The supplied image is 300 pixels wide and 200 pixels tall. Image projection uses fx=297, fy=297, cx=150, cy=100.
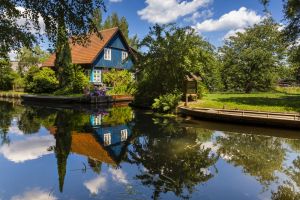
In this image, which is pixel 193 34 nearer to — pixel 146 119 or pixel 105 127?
pixel 146 119

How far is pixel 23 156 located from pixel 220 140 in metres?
8.41

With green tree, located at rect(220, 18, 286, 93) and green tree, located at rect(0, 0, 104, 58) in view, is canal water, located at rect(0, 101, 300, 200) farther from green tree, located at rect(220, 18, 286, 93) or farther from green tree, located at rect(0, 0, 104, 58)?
green tree, located at rect(220, 18, 286, 93)

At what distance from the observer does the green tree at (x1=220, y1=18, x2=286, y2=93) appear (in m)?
36.3

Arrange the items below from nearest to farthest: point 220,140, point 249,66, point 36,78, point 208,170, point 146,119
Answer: point 208,170
point 220,140
point 146,119
point 249,66
point 36,78

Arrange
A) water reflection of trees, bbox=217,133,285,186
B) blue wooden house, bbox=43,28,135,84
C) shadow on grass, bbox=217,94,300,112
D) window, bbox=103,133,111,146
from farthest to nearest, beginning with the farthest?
blue wooden house, bbox=43,28,135,84 < shadow on grass, bbox=217,94,300,112 < window, bbox=103,133,111,146 < water reflection of trees, bbox=217,133,285,186

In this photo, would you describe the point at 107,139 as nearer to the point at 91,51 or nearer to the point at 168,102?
the point at 168,102

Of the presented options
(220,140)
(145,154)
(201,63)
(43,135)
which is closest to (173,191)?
(145,154)

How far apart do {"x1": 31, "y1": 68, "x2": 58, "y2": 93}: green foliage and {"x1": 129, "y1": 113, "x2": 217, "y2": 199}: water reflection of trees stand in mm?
27064

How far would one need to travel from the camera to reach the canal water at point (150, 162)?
26.3ft

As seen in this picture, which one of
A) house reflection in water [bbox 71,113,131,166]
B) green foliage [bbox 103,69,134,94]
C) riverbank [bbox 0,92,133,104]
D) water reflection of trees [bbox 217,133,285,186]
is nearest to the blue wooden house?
green foliage [bbox 103,69,134,94]

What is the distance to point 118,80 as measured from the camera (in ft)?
128

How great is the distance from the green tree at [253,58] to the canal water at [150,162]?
72.3 feet

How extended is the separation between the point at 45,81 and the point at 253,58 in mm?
26848

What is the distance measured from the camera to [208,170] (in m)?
9.70
